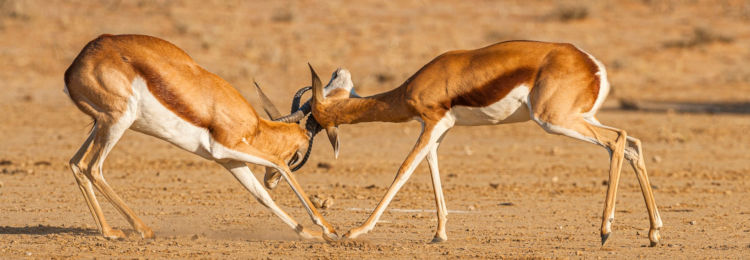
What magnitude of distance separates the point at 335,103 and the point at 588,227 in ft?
8.82

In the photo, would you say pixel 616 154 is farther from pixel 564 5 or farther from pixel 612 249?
pixel 564 5

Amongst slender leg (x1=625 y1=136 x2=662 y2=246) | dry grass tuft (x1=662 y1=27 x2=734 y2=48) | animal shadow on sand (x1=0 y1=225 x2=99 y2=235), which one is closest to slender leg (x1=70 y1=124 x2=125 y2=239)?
animal shadow on sand (x1=0 y1=225 x2=99 y2=235)

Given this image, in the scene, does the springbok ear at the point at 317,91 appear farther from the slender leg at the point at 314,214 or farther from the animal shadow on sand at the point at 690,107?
the animal shadow on sand at the point at 690,107

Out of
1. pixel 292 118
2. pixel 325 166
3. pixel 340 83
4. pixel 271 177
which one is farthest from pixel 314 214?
pixel 325 166

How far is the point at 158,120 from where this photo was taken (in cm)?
824

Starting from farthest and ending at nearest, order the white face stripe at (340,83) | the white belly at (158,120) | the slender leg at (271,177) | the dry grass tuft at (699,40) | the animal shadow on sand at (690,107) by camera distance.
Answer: the dry grass tuft at (699,40) < the animal shadow on sand at (690,107) < the white face stripe at (340,83) < the slender leg at (271,177) < the white belly at (158,120)

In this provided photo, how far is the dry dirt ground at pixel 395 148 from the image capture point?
352 inches

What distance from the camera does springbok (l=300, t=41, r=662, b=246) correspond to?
8.04 metres

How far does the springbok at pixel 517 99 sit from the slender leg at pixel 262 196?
21.1 inches

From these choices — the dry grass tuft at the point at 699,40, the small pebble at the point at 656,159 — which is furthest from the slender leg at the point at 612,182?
the dry grass tuft at the point at 699,40

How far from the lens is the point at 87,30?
30.0 m

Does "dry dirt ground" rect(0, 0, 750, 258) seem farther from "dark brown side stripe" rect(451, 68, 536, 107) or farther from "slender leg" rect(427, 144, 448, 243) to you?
"dark brown side stripe" rect(451, 68, 536, 107)

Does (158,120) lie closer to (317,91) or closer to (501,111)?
(317,91)

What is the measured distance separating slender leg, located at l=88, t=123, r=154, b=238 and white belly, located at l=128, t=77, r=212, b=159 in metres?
0.15
